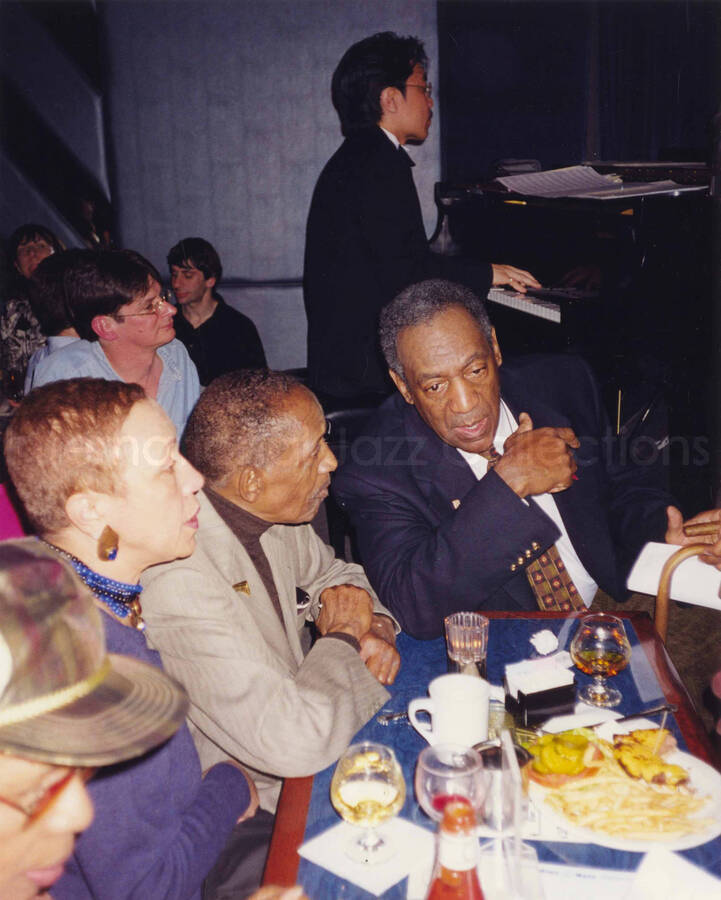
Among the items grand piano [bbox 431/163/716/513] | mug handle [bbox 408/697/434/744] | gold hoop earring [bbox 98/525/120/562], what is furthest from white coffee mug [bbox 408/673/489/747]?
grand piano [bbox 431/163/716/513]

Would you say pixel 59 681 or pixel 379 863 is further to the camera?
pixel 379 863

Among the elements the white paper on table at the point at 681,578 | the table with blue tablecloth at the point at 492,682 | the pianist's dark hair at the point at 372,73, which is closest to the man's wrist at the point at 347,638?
the table with blue tablecloth at the point at 492,682

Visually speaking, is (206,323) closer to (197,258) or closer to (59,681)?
(197,258)

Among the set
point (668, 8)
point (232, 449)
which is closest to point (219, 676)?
point (232, 449)

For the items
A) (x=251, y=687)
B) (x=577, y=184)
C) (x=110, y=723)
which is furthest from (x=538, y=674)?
(x=577, y=184)

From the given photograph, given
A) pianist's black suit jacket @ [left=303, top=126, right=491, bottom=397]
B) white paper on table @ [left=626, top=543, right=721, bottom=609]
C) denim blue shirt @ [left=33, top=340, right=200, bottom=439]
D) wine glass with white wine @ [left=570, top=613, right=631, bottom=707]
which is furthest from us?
pianist's black suit jacket @ [left=303, top=126, right=491, bottom=397]

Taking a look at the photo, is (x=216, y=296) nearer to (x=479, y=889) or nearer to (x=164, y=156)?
(x=164, y=156)

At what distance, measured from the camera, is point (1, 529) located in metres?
1.59

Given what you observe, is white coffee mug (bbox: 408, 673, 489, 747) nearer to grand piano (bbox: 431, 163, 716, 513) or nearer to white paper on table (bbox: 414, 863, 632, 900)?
white paper on table (bbox: 414, 863, 632, 900)

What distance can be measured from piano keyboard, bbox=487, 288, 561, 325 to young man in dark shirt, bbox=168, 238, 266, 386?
1.67 metres

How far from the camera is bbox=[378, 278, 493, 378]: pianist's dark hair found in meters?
2.15

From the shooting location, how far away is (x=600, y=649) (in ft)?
5.18

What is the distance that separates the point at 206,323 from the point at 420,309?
A: 9.70 feet

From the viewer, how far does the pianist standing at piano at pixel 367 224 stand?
11.5 ft
